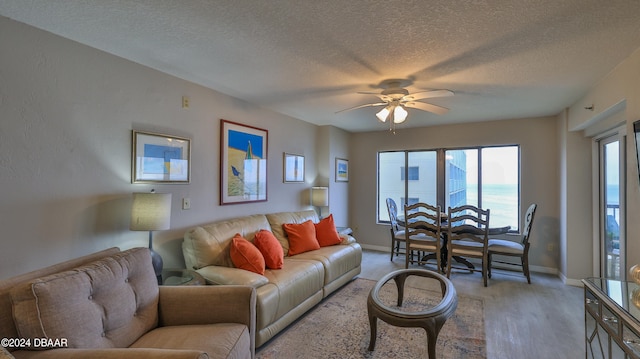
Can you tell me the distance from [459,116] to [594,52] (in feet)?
7.11

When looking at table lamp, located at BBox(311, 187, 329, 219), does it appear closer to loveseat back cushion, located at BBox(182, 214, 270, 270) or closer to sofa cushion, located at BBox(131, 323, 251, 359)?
loveseat back cushion, located at BBox(182, 214, 270, 270)

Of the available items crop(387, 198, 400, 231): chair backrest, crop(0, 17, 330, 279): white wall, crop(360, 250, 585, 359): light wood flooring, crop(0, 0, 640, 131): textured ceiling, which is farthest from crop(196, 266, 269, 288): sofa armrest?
crop(387, 198, 400, 231): chair backrest

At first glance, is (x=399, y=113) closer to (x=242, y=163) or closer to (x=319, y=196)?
(x=242, y=163)

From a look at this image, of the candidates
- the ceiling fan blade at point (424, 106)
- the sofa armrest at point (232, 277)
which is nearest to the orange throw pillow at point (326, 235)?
the sofa armrest at point (232, 277)

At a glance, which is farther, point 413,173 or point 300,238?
point 413,173

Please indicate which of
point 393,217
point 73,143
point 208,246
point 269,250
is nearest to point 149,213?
point 208,246

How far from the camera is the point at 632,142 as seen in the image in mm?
2148

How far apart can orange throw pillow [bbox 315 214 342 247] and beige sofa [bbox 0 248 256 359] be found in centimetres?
194

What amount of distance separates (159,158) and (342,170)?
3382mm

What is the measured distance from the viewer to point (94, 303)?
4.77 feet

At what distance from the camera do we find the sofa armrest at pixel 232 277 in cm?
228

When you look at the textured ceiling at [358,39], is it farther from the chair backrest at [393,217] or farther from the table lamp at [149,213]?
the chair backrest at [393,217]

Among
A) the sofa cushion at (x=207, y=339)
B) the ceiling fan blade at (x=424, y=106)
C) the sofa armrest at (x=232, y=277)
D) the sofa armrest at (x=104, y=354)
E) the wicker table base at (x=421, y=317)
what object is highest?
the ceiling fan blade at (x=424, y=106)

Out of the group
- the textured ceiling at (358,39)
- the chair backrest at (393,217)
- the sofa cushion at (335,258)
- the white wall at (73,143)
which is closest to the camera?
the textured ceiling at (358,39)
